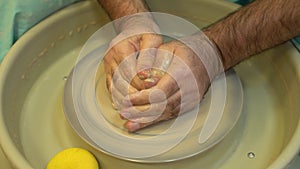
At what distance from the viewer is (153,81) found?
1137 millimetres

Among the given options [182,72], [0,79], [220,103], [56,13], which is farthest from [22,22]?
[220,103]

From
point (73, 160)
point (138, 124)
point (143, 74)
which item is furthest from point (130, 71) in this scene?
point (73, 160)

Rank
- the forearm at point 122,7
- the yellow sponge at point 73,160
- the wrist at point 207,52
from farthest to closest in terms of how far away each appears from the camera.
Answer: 1. the forearm at point 122,7
2. the wrist at point 207,52
3. the yellow sponge at point 73,160

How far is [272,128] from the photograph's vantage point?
4.01 feet

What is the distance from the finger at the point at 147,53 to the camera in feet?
3.75

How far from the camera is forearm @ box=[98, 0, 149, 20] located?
1348 millimetres

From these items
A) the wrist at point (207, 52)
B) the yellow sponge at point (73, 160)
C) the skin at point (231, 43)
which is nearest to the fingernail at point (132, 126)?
the skin at point (231, 43)

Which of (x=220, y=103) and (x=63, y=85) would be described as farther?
(x=63, y=85)

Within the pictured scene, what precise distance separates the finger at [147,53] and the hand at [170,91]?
0.02 metres

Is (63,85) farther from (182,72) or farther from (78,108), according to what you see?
(182,72)

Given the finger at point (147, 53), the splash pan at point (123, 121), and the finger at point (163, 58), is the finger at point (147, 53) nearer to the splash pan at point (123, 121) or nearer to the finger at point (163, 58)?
the finger at point (163, 58)

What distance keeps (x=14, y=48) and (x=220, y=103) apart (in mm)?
579

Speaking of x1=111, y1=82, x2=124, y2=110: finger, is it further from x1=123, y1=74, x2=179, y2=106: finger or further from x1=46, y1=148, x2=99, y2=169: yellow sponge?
x1=46, y1=148, x2=99, y2=169: yellow sponge

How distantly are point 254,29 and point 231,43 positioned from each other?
72 mm
